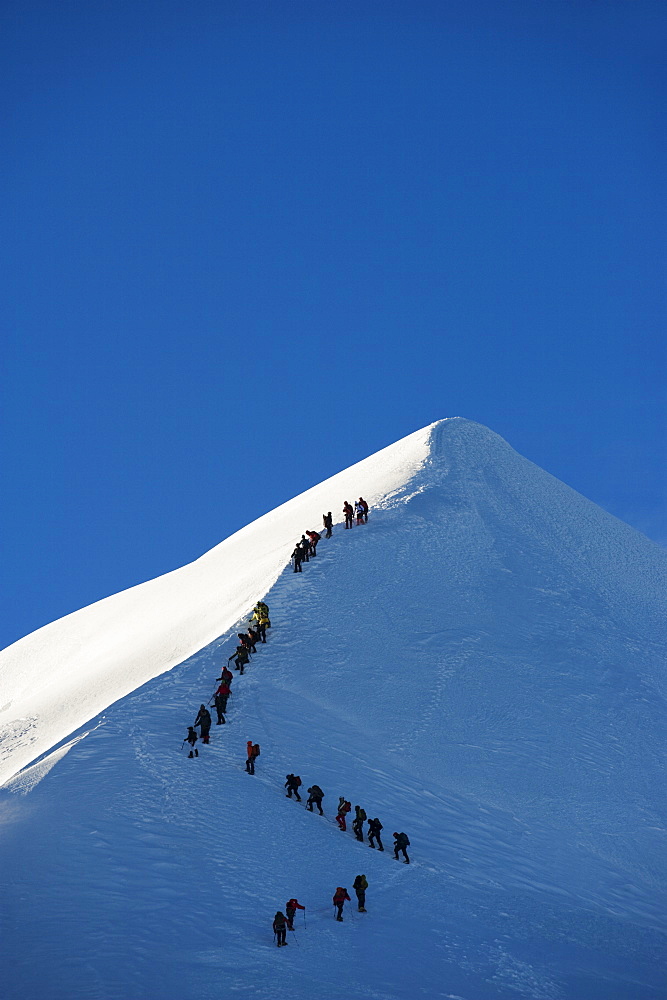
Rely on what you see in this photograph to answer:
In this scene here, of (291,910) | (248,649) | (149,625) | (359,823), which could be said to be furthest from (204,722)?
(149,625)

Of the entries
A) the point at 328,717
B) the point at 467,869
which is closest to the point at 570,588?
the point at 328,717

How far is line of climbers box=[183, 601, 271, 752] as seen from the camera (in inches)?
942

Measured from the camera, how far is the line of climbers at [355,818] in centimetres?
2064

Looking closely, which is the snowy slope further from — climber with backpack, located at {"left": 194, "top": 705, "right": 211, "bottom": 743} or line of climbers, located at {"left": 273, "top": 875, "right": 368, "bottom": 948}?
climber with backpack, located at {"left": 194, "top": 705, "right": 211, "bottom": 743}

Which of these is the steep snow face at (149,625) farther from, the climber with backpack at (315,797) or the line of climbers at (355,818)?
the climber with backpack at (315,797)

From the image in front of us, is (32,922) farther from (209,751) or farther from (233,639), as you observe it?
(233,639)

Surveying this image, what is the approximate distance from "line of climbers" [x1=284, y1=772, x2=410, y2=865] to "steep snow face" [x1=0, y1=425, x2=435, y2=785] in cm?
811

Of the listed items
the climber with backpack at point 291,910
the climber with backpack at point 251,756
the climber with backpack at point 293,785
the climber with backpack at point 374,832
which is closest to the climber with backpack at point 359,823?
the climber with backpack at point 374,832

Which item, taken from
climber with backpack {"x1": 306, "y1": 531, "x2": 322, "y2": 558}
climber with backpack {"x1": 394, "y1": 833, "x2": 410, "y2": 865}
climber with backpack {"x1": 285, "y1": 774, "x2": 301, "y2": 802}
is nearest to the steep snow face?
climber with backpack {"x1": 306, "y1": 531, "x2": 322, "y2": 558}

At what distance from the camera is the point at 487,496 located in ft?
144

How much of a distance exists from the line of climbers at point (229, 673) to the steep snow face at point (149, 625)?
78.4 inches

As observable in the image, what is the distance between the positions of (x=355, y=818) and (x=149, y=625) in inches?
830

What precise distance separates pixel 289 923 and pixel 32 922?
4781mm

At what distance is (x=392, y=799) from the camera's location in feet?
77.5
